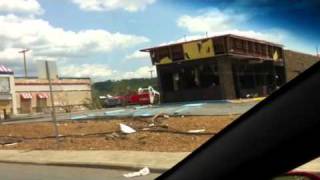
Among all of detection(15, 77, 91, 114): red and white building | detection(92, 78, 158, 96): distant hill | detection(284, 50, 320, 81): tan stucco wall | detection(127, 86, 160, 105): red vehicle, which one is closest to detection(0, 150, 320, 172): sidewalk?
detection(284, 50, 320, 81): tan stucco wall

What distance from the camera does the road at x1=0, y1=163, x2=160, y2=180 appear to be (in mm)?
13711

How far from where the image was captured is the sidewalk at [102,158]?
47.8 ft

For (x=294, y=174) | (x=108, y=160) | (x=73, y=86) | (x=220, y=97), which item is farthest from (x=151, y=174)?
(x=73, y=86)

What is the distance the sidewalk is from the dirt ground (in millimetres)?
821

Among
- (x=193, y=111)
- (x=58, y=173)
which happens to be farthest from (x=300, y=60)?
(x=193, y=111)

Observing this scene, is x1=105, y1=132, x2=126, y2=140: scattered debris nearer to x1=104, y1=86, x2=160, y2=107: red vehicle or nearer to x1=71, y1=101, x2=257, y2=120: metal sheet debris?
x1=71, y1=101, x2=257, y2=120: metal sheet debris

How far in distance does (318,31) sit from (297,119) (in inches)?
11.5

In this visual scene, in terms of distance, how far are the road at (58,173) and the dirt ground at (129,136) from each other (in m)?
2.56

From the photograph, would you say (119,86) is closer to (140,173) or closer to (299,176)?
(140,173)

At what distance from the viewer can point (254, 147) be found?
215cm

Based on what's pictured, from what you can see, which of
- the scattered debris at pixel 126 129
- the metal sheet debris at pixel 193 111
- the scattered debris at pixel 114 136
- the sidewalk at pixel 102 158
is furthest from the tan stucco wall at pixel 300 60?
the metal sheet debris at pixel 193 111

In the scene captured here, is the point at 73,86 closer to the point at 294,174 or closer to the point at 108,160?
the point at 108,160

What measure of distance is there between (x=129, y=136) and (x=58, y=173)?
6.02m

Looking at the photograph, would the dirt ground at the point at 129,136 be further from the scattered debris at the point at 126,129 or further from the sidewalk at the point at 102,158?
the sidewalk at the point at 102,158
